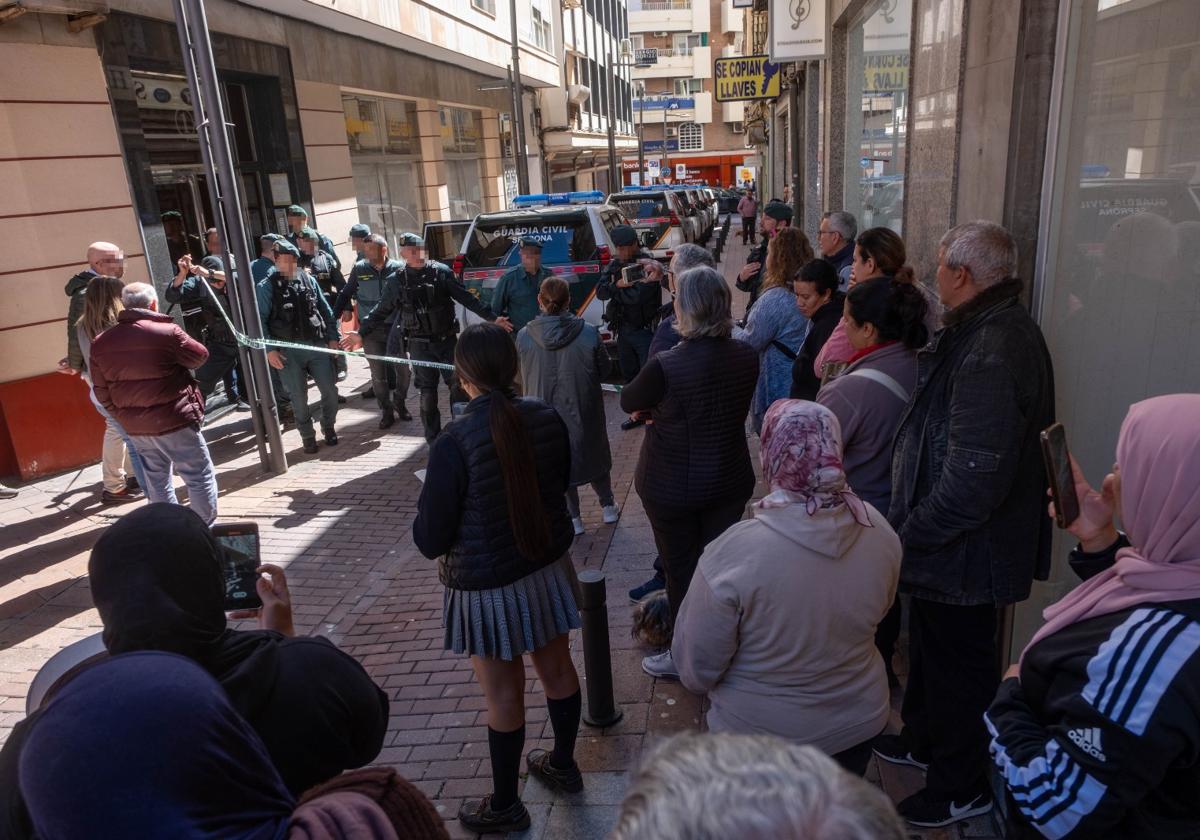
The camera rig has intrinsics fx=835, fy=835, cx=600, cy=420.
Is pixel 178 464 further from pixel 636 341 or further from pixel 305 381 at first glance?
pixel 636 341

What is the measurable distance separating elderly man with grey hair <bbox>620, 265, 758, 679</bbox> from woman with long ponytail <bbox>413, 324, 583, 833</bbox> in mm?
727

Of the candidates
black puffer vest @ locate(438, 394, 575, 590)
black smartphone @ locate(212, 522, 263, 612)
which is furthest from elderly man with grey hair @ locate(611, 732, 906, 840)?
black puffer vest @ locate(438, 394, 575, 590)

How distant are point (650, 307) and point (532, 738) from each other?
447cm

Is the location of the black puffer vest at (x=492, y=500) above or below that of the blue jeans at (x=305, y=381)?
above

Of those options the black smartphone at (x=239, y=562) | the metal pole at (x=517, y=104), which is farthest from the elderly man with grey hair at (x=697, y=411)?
the metal pole at (x=517, y=104)

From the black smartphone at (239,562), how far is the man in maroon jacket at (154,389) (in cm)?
375

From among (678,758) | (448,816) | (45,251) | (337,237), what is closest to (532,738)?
(448,816)

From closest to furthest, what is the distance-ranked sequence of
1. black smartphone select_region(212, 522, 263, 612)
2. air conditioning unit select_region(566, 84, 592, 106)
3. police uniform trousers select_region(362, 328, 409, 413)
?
black smartphone select_region(212, 522, 263, 612) → police uniform trousers select_region(362, 328, 409, 413) → air conditioning unit select_region(566, 84, 592, 106)

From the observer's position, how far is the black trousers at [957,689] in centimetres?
294

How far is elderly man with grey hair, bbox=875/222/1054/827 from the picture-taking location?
2.67 meters

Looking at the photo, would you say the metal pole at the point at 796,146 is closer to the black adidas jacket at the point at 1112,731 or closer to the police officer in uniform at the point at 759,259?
the police officer in uniform at the point at 759,259

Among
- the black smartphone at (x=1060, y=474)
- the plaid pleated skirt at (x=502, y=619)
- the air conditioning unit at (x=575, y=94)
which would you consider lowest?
the plaid pleated skirt at (x=502, y=619)

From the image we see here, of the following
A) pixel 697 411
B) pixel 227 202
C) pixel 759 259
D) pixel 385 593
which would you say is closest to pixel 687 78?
pixel 759 259

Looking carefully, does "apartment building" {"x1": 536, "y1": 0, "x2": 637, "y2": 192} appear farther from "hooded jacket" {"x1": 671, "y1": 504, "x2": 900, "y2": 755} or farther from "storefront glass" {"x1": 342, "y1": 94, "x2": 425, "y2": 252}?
"hooded jacket" {"x1": 671, "y1": 504, "x2": 900, "y2": 755}
